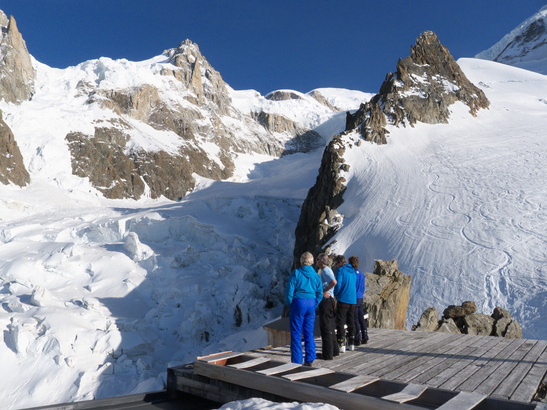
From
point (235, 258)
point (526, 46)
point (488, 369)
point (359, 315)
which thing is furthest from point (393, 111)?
point (526, 46)

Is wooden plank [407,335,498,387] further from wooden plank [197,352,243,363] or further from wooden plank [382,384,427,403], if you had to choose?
wooden plank [197,352,243,363]

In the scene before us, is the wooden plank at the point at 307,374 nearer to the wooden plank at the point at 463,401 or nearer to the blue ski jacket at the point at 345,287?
the wooden plank at the point at 463,401

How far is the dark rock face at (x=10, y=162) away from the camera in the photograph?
41.8 metres

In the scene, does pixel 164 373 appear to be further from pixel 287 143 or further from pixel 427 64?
pixel 287 143

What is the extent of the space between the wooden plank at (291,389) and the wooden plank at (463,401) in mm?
366

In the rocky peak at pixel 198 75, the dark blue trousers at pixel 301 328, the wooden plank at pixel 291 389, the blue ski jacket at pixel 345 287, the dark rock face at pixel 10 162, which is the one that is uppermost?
the rocky peak at pixel 198 75

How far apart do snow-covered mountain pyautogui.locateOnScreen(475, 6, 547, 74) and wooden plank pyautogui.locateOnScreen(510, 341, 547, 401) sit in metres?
82.0

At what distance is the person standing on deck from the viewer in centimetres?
576

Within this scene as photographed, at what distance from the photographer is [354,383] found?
440 centimetres

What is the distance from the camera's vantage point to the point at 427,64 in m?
40.2

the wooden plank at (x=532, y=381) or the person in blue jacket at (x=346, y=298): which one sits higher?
the person in blue jacket at (x=346, y=298)

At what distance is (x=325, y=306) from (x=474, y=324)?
6137 millimetres

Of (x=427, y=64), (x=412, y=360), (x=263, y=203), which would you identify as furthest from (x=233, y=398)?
(x=427, y=64)

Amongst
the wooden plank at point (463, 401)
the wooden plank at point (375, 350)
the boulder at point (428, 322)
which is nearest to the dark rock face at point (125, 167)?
the boulder at point (428, 322)
